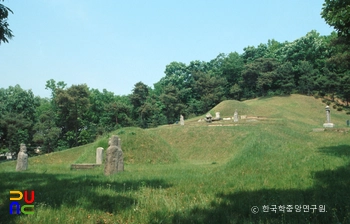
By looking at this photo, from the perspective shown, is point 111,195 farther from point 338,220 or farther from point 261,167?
point 261,167

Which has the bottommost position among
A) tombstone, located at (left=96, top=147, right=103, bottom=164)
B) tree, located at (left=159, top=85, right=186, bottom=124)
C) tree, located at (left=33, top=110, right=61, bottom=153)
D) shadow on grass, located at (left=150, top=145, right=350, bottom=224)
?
shadow on grass, located at (left=150, top=145, right=350, bottom=224)

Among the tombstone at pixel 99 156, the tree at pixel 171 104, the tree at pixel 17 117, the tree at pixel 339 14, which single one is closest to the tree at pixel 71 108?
the tree at pixel 17 117

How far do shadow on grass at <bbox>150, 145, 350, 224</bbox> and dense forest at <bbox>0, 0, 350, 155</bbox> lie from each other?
148ft

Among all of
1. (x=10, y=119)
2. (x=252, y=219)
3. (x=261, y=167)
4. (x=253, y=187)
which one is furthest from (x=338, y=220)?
(x=10, y=119)

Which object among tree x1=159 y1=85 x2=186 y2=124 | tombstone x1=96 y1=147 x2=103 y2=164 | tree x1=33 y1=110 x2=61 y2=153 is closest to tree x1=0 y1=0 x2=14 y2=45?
tombstone x1=96 y1=147 x2=103 y2=164

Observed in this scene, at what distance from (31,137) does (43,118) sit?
4.06 metres

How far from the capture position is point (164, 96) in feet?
214

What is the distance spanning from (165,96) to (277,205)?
60.6m

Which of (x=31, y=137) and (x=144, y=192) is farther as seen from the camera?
(x=31, y=137)

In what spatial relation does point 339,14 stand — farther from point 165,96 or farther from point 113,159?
point 165,96

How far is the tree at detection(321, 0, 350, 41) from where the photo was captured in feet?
28.8

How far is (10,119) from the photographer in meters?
48.7

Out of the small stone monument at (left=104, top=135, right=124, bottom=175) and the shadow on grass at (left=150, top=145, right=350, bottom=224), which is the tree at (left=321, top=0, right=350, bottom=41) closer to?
the shadow on grass at (left=150, top=145, right=350, bottom=224)

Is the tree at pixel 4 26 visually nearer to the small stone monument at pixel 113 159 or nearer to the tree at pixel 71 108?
the small stone monument at pixel 113 159
